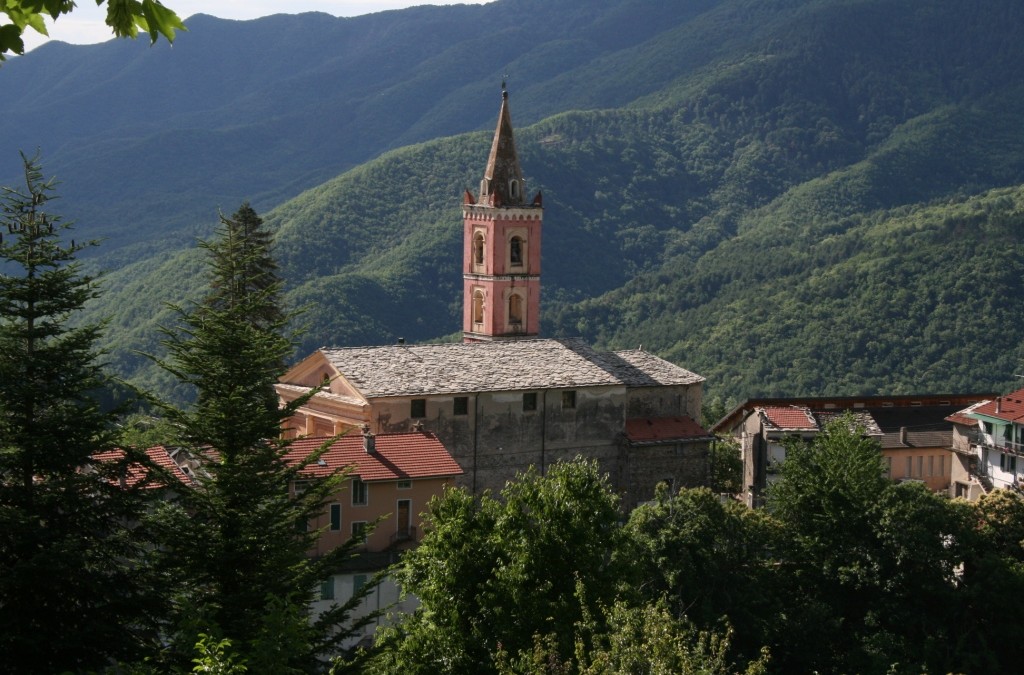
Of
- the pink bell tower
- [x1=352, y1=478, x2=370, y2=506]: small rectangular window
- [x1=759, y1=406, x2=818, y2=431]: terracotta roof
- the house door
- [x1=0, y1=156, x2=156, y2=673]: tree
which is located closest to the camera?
[x1=0, y1=156, x2=156, y2=673]: tree

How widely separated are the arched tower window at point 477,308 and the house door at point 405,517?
2334 centimetres

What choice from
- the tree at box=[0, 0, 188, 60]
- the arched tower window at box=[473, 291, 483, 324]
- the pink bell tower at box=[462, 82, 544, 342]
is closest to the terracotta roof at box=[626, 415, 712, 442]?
the pink bell tower at box=[462, 82, 544, 342]

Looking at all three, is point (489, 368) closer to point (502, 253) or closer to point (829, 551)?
point (829, 551)

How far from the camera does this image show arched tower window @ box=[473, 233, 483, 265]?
63344mm

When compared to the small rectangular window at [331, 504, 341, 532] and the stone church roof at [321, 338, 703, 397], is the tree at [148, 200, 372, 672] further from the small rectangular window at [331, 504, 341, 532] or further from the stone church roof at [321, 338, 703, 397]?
the stone church roof at [321, 338, 703, 397]

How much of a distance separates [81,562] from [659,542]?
21.6 metres

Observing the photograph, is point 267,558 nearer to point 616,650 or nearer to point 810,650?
point 616,650

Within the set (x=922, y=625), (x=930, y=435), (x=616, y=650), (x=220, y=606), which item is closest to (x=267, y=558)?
(x=220, y=606)

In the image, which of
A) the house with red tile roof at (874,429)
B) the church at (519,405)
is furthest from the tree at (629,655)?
the house with red tile roof at (874,429)

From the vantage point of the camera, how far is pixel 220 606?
22.0m

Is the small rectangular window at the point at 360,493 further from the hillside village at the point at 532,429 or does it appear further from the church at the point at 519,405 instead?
the church at the point at 519,405

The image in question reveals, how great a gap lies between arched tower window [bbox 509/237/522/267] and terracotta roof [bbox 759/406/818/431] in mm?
11525

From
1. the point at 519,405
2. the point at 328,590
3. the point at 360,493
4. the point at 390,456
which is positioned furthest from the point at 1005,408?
the point at 328,590

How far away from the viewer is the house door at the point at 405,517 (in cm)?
4050
